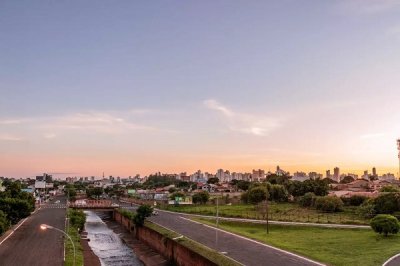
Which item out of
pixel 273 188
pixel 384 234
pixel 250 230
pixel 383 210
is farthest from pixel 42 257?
pixel 273 188

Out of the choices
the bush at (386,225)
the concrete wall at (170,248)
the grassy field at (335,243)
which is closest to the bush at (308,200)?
the grassy field at (335,243)

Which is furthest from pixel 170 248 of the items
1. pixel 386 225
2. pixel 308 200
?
pixel 308 200

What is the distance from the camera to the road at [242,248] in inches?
1398

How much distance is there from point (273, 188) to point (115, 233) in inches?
1542

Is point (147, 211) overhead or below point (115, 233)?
overhead

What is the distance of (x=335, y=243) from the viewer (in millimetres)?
43000

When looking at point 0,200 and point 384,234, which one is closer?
point 384,234

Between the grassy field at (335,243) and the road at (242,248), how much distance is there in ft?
4.96

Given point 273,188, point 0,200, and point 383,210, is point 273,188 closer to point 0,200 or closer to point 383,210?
point 383,210

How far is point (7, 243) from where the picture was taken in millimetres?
50219

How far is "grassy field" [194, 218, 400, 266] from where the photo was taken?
1384 inches

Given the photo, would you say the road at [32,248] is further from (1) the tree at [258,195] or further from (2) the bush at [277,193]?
(2) the bush at [277,193]

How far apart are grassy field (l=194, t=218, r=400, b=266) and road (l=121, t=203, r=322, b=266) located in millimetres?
1512

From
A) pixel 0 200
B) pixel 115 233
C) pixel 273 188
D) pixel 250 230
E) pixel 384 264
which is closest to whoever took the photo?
pixel 384 264
